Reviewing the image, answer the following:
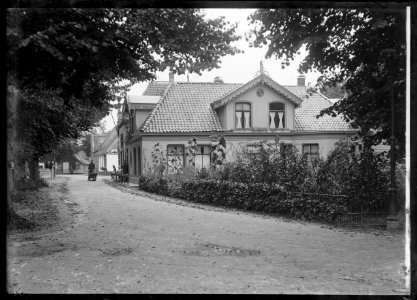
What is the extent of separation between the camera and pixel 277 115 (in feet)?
76.6

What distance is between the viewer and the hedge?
11086 mm

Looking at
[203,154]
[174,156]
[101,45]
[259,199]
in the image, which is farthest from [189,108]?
[101,45]

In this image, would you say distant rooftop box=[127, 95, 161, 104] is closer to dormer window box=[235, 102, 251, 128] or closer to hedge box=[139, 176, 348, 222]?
dormer window box=[235, 102, 251, 128]

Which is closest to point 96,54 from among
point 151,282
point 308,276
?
point 151,282

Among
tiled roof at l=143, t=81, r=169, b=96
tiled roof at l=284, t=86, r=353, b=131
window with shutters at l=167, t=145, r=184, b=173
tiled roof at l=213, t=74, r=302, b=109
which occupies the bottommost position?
window with shutters at l=167, t=145, r=184, b=173

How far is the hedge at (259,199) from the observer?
11086 millimetres

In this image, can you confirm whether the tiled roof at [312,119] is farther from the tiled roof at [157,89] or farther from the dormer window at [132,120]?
the dormer window at [132,120]

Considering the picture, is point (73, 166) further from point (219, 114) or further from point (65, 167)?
point (219, 114)

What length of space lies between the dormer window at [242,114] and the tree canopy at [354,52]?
12.3 meters

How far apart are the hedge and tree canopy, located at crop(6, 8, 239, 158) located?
4760mm

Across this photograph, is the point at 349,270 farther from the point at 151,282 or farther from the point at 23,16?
the point at 23,16

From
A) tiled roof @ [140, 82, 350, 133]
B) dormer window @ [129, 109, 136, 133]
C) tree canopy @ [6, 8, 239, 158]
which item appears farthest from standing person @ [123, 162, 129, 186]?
tree canopy @ [6, 8, 239, 158]

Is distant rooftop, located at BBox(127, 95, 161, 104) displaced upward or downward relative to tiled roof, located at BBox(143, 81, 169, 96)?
downward

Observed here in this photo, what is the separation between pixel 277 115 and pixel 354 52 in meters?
12.5
